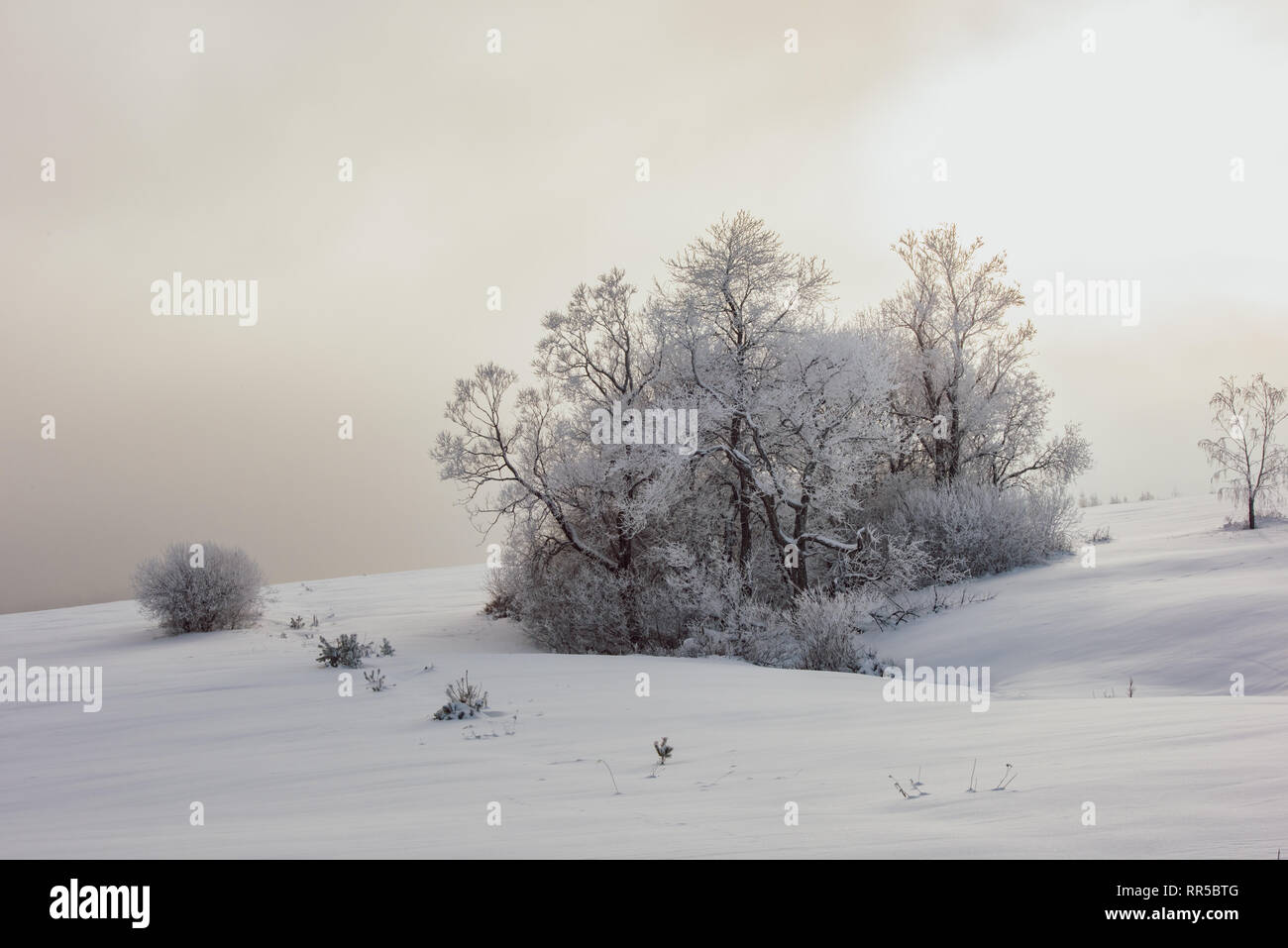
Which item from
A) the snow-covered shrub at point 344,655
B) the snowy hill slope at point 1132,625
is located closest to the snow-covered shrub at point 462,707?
the snow-covered shrub at point 344,655

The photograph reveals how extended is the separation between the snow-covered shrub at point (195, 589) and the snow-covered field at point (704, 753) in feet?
13.2

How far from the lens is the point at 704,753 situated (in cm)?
511

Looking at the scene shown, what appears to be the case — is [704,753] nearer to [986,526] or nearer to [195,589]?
[986,526]

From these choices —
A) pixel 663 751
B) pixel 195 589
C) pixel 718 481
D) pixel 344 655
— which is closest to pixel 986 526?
pixel 718 481

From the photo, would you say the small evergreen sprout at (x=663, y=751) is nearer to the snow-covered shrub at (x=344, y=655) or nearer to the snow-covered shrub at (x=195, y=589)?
the snow-covered shrub at (x=344, y=655)

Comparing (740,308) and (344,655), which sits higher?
(740,308)

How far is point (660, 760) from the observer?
4.83m

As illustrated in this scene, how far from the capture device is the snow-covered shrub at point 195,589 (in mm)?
16781

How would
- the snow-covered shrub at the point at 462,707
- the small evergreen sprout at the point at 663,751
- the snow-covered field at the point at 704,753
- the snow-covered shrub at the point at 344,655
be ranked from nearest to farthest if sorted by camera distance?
the snow-covered field at the point at 704,753 < the small evergreen sprout at the point at 663,751 < the snow-covered shrub at the point at 462,707 < the snow-covered shrub at the point at 344,655

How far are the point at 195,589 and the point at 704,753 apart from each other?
14.6 m

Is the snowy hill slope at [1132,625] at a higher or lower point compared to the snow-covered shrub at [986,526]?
lower

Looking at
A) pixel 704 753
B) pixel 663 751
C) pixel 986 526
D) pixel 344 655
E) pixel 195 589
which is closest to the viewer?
pixel 663 751

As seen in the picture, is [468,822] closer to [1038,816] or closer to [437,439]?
[1038,816]

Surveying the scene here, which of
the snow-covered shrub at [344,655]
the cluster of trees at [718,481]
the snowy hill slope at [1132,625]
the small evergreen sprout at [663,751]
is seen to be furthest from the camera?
the cluster of trees at [718,481]
